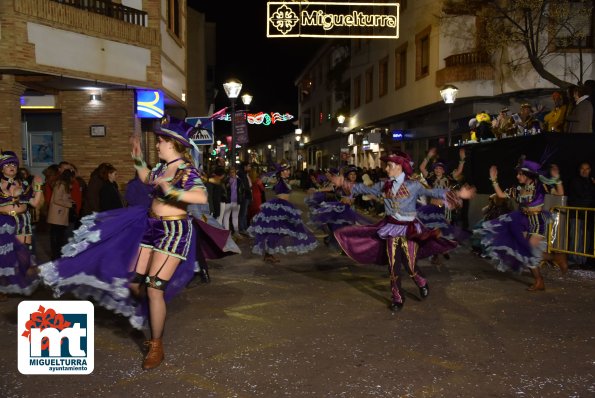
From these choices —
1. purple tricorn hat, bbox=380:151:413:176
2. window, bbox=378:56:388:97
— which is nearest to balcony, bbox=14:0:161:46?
purple tricorn hat, bbox=380:151:413:176

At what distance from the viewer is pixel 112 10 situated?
1672cm

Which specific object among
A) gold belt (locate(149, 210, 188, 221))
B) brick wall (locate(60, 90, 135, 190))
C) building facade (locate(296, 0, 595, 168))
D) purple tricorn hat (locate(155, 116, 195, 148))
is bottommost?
gold belt (locate(149, 210, 188, 221))

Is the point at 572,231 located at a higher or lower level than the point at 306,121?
lower

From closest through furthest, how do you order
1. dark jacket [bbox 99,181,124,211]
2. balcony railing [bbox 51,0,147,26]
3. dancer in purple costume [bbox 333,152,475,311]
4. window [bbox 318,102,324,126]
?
dancer in purple costume [bbox 333,152,475,311] → dark jacket [bbox 99,181,124,211] → balcony railing [bbox 51,0,147,26] → window [bbox 318,102,324,126]

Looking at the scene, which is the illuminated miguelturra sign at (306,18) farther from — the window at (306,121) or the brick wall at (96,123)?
the window at (306,121)

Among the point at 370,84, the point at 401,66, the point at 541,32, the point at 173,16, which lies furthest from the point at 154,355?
the point at 370,84

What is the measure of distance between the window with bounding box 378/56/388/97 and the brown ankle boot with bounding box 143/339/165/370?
93.7ft

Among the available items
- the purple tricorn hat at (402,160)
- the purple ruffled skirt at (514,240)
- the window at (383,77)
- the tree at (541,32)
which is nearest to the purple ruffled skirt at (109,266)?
the purple tricorn hat at (402,160)

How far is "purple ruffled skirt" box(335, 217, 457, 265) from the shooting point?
7.43 m

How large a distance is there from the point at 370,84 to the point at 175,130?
3164 cm

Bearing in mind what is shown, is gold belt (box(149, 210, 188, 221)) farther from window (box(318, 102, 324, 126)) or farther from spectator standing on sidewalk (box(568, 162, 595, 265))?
window (box(318, 102, 324, 126))

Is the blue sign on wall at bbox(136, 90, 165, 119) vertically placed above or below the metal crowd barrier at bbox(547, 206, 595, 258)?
above

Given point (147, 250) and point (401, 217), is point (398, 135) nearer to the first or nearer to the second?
point (401, 217)

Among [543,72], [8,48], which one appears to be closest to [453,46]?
[543,72]
